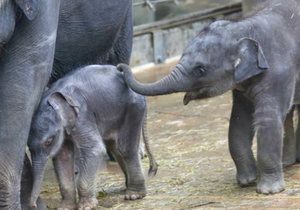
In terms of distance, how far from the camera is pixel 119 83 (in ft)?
16.6

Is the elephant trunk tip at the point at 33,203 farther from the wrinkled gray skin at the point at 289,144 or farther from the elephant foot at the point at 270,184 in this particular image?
the wrinkled gray skin at the point at 289,144

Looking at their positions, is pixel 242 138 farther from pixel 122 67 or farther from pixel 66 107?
pixel 66 107

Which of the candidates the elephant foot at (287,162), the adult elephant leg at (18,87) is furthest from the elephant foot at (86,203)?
the elephant foot at (287,162)

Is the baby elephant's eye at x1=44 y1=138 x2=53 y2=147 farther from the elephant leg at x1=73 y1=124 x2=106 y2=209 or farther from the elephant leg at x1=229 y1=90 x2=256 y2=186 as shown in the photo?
the elephant leg at x1=229 y1=90 x2=256 y2=186

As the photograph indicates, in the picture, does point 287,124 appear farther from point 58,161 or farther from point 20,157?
point 20,157

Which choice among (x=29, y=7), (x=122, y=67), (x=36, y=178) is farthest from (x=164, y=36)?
(x=29, y=7)

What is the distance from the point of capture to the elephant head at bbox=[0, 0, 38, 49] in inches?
164

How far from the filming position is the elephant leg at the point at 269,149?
4.97 metres

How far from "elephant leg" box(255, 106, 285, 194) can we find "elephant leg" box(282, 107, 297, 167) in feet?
1.56

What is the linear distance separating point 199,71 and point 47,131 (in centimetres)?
82

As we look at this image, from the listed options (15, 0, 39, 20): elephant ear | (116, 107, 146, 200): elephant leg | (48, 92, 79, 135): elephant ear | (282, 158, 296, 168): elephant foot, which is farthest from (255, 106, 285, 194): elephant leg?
(15, 0, 39, 20): elephant ear

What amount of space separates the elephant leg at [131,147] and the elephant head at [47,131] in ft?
1.13

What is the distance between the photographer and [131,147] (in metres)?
5.06

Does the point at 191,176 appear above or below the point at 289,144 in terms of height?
below
